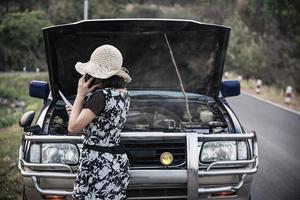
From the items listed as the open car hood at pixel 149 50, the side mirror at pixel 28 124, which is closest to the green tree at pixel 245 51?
the open car hood at pixel 149 50

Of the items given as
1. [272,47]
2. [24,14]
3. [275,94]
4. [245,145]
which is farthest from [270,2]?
[24,14]

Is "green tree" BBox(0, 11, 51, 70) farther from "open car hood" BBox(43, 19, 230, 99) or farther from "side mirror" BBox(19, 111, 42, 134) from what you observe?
"side mirror" BBox(19, 111, 42, 134)

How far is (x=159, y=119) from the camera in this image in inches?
191

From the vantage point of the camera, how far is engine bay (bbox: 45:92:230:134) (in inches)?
171

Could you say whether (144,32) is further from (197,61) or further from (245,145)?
(245,145)

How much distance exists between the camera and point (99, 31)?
454 cm

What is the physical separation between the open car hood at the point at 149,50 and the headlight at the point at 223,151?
116 centimetres

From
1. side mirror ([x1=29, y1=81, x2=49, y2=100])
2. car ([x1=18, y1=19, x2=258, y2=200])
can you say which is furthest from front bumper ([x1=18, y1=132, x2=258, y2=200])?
side mirror ([x1=29, y1=81, x2=49, y2=100])

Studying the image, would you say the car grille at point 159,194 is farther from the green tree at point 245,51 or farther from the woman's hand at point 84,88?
the green tree at point 245,51

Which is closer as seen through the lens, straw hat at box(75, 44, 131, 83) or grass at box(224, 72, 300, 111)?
straw hat at box(75, 44, 131, 83)

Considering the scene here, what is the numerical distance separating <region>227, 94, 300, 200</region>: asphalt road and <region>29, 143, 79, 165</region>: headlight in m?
2.47

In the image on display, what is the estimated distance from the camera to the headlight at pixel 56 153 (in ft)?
11.7

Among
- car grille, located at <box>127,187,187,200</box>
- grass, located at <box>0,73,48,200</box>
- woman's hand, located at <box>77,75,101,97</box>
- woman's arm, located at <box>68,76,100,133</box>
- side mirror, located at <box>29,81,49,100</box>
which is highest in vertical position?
woman's hand, located at <box>77,75,101,97</box>

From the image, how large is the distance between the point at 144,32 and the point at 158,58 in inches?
20.4
